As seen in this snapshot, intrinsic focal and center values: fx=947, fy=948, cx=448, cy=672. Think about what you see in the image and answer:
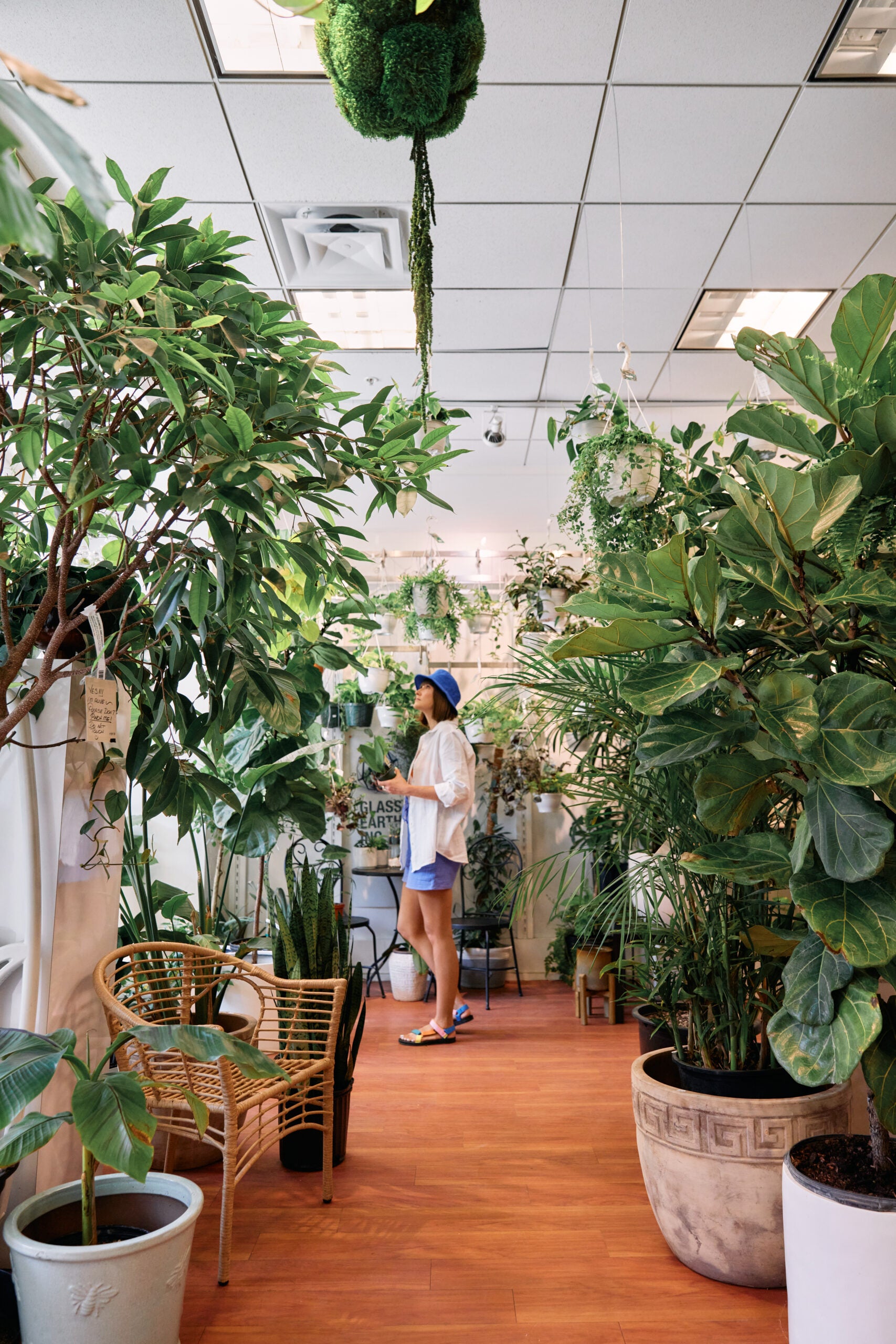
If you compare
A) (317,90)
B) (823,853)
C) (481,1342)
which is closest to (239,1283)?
(481,1342)

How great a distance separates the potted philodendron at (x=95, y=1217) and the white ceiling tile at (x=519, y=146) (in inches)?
106

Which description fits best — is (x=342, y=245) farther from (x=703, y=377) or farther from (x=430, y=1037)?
(x=430, y=1037)

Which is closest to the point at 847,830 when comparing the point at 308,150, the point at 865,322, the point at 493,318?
the point at 865,322

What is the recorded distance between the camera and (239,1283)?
2.26 metres

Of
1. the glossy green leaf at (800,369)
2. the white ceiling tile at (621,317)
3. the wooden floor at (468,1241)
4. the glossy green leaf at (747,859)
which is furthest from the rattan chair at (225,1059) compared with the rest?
the white ceiling tile at (621,317)

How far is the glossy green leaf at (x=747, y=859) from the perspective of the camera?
67.3 inches

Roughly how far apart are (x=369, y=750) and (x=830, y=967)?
75.3 inches

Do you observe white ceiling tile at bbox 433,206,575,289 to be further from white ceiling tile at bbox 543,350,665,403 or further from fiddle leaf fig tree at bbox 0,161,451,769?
fiddle leaf fig tree at bbox 0,161,451,769

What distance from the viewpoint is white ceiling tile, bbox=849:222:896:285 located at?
12.0ft

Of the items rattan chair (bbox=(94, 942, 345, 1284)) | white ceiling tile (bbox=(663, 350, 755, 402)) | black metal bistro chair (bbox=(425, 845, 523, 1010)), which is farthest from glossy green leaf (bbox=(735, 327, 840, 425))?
black metal bistro chair (bbox=(425, 845, 523, 1010))

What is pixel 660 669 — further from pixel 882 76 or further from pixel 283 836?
pixel 283 836

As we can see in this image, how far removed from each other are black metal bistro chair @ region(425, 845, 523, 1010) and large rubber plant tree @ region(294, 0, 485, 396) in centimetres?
368

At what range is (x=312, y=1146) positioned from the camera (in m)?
3.00

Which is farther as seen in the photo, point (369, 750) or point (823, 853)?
point (369, 750)
